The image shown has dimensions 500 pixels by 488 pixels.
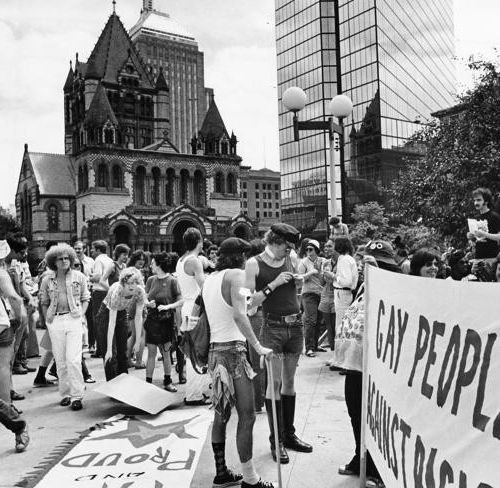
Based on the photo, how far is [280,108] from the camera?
2677 inches

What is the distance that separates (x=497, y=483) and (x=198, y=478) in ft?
9.82

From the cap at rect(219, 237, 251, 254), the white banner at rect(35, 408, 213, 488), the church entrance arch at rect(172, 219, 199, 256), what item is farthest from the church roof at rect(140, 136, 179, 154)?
the cap at rect(219, 237, 251, 254)

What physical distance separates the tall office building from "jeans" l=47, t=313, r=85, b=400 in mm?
52458

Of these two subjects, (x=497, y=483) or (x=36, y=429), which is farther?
(x=36, y=429)

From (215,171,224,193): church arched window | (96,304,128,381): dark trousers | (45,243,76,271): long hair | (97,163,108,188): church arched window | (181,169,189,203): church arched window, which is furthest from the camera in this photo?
(215,171,224,193): church arched window

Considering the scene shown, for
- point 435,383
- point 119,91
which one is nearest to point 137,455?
point 435,383

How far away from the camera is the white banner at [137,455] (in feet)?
14.4

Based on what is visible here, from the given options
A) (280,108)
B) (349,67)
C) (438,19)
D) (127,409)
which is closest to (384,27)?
(349,67)

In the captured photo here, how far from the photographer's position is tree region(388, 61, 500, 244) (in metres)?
17.3

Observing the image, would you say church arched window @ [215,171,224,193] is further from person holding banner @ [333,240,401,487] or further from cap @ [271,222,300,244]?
person holding banner @ [333,240,401,487]

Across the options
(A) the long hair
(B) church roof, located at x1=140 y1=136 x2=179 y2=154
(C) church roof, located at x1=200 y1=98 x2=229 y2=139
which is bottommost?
(A) the long hair

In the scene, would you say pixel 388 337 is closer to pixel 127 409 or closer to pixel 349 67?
pixel 127 409

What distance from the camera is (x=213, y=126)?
7406 cm

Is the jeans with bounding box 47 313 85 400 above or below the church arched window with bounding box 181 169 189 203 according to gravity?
below
